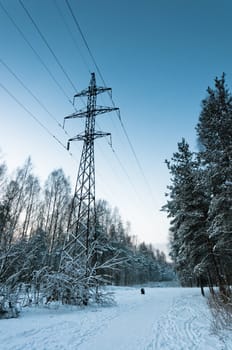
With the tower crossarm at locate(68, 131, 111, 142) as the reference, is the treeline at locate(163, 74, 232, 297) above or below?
below

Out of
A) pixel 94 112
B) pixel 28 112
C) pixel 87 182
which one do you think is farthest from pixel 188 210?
pixel 28 112

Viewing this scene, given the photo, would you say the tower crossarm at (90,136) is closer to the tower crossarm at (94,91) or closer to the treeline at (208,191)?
the tower crossarm at (94,91)

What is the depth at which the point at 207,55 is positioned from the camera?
500 inches

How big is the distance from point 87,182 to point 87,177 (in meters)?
0.30

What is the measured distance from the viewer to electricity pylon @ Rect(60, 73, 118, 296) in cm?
1030

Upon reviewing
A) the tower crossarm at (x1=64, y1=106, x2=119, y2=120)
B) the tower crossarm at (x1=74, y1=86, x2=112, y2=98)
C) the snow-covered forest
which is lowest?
the snow-covered forest

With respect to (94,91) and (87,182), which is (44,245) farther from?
(94,91)

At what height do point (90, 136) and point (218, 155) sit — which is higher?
point (90, 136)

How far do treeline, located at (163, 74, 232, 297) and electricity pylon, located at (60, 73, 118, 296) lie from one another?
17.3 ft

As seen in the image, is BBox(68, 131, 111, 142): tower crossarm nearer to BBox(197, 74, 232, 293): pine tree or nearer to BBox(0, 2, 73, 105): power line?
BBox(0, 2, 73, 105): power line

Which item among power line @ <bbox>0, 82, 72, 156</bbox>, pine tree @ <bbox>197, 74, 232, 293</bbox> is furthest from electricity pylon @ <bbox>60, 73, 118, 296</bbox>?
pine tree @ <bbox>197, 74, 232, 293</bbox>

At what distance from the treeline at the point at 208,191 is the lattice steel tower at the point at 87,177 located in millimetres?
5292

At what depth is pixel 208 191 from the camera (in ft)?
34.0

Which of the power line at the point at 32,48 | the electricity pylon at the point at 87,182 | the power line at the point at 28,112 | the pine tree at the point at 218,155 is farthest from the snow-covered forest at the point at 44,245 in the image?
the power line at the point at 32,48
